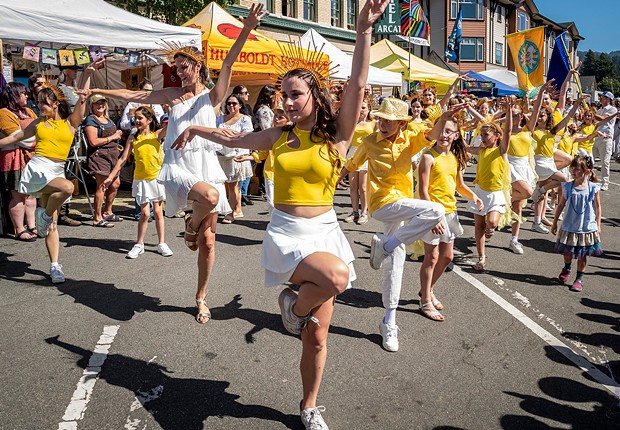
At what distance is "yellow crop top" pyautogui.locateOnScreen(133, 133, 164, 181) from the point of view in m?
7.27

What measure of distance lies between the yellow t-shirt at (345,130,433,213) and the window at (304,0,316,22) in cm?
2499

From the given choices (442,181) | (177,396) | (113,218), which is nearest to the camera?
(177,396)

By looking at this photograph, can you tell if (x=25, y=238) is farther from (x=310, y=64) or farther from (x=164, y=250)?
(x=310, y=64)

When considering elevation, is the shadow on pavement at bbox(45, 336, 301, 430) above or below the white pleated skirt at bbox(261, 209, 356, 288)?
below

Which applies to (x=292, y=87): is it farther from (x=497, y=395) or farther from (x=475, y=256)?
(x=475, y=256)

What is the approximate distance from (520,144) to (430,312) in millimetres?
4421

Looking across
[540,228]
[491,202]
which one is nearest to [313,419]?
[491,202]

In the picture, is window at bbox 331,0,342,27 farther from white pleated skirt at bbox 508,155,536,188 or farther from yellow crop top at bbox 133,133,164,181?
yellow crop top at bbox 133,133,164,181

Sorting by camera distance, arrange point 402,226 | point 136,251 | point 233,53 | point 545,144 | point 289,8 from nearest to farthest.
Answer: point 233,53
point 402,226
point 136,251
point 545,144
point 289,8

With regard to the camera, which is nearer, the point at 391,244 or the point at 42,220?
the point at 391,244

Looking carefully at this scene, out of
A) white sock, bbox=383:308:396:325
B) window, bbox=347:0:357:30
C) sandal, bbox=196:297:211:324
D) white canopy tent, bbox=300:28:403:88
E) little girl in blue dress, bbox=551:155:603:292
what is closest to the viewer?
white sock, bbox=383:308:396:325

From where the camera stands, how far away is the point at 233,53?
4262mm

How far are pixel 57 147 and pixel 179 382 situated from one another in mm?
3438

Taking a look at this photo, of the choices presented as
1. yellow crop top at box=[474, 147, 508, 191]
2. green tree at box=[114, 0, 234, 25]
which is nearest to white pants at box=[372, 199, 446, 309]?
yellow crop top at box=[474, 147, 508, 191]
